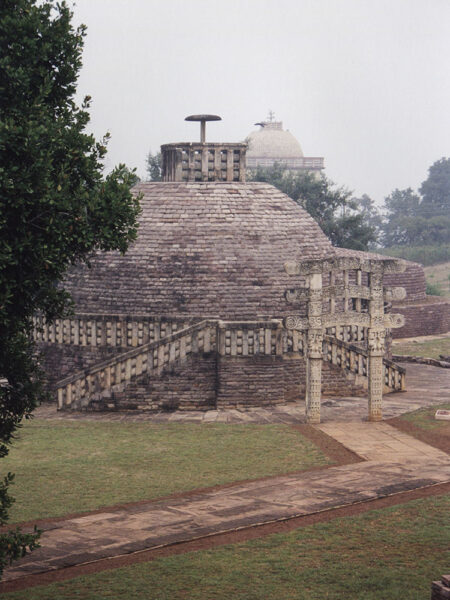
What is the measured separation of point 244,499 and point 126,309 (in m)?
10.4

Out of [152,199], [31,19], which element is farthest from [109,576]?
[152,199]

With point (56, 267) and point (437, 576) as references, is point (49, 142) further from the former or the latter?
point (437, 576)

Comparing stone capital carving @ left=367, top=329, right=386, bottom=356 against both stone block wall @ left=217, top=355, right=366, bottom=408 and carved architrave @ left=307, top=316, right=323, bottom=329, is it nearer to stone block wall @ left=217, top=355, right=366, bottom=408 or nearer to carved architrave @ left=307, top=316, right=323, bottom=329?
carved architrave @ left=307, top=316, right=323, bottom=329

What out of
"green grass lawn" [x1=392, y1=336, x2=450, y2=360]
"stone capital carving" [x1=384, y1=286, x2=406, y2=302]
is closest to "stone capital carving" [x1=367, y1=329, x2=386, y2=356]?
"stone capital carving" [x1=384, y1=286, x2=406, y2=302]

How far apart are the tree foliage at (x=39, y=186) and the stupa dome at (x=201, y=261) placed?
1305 centimetres

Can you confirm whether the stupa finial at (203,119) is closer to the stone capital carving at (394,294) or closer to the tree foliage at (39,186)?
the stone capital carving at (394,294)

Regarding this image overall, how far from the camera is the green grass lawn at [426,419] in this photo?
822 inches

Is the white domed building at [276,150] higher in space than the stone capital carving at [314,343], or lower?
higher

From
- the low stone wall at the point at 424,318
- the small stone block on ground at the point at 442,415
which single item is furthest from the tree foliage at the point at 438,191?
the small stone block on ground at the point at 442,415

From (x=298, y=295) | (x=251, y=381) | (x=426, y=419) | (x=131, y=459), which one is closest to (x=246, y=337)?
(x=251, y=381)

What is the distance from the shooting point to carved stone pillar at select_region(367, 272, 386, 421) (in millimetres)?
21375

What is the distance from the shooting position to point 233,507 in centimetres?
1477

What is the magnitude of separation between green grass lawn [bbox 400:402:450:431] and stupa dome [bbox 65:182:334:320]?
14.7 feet

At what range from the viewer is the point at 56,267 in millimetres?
10367
